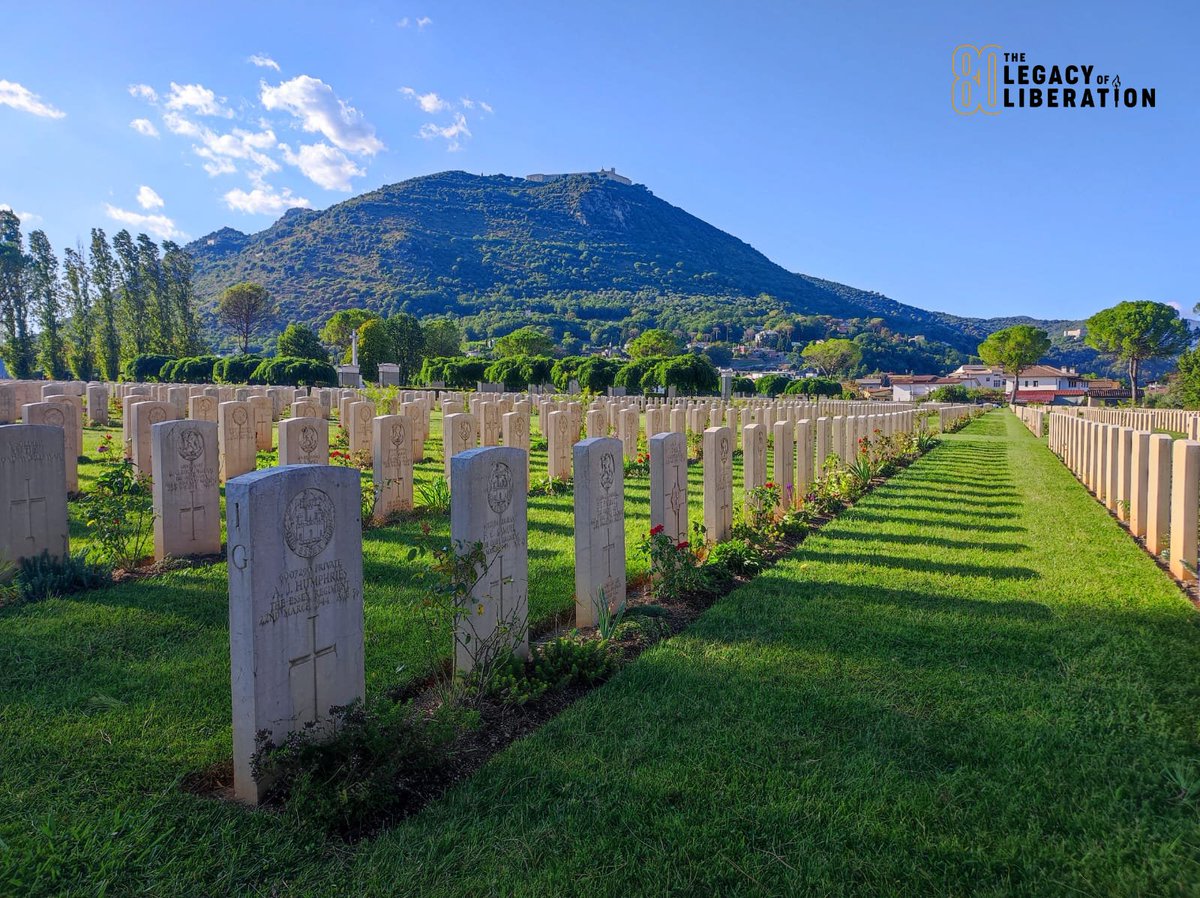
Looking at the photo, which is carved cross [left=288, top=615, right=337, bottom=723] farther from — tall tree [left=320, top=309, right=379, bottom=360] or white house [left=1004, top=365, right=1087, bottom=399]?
white house [left=1004, top=365, right=1087, bottom=399]

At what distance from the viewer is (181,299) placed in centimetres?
6469

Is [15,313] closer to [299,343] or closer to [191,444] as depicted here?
[299,343]

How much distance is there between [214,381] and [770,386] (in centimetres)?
4373

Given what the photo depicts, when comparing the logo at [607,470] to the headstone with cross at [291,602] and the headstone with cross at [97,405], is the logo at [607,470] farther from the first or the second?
the headstone with cross at [97,405]

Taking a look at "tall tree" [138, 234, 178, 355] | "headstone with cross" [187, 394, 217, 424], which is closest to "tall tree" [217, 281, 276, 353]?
"tall tree" [138, 234, 178, 355]

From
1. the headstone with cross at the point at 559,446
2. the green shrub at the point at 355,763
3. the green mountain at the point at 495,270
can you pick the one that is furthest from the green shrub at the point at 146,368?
the green mountain at the point at 495,270

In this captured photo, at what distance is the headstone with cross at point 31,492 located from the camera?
6.11m

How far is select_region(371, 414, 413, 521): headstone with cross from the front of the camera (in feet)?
30.6

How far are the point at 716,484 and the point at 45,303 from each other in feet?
217

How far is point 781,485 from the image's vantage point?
10.0 meters

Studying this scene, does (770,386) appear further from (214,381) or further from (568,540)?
(568,540)

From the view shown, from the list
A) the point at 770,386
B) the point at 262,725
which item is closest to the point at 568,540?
the point at 262,725

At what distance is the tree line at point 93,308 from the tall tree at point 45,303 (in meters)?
0.06

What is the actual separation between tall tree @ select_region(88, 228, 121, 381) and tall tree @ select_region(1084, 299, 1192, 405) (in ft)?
285
